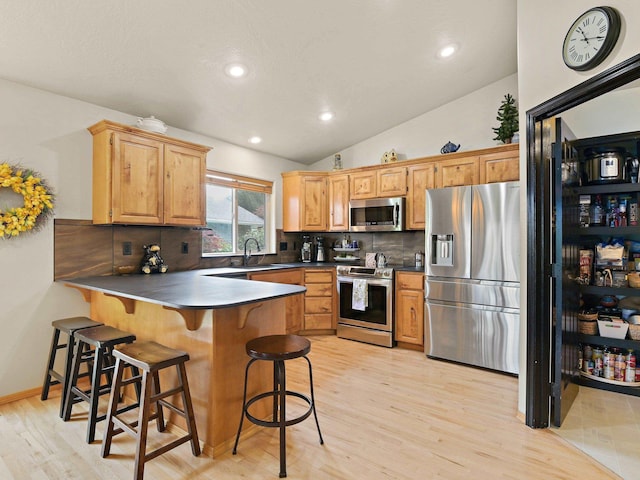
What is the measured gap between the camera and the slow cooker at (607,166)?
8.98ft

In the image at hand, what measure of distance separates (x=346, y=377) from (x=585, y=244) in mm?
2398

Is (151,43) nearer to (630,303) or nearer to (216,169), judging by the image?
(216,169)

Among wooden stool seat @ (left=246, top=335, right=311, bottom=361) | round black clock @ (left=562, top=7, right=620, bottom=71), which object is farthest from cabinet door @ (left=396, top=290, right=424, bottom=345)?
round black clock @ (left=562, top=7, right=620, bottom=71)

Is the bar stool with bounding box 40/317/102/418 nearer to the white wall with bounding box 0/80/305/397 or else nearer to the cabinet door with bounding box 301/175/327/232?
the white wall with bounding box 0/80/305/397

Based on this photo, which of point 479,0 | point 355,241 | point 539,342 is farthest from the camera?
point 355,241

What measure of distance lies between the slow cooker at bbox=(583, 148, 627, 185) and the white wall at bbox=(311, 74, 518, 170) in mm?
1101

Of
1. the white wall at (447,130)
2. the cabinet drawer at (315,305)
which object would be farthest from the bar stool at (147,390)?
the white wall at (447,130)

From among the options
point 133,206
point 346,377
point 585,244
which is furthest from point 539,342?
point 133,206

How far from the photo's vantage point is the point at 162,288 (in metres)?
2.28

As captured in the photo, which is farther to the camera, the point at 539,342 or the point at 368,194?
the point at 368,194

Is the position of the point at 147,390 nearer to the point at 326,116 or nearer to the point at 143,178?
the point at 143,178

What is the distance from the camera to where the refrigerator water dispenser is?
135 inches

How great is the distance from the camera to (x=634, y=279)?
109 inches

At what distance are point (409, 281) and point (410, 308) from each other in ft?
1.00
